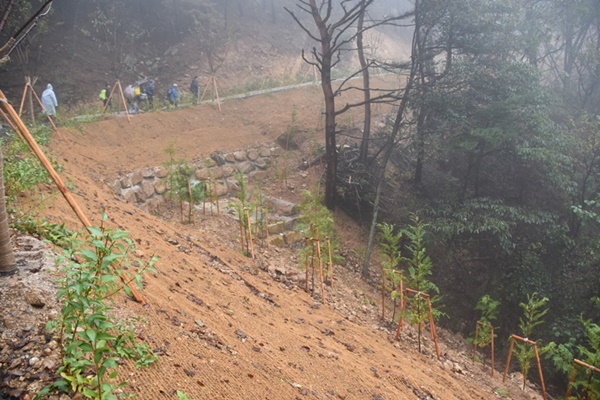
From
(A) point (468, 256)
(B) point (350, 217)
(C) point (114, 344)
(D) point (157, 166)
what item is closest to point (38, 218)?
(C) point (114, 344)

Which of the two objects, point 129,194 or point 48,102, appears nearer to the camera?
point 129,194

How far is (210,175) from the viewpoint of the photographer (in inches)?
472

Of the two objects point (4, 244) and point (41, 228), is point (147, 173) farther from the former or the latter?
point (4, 244)

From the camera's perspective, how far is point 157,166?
463 inches

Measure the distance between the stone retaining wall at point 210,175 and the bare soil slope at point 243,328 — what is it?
485 mm

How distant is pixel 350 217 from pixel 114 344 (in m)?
10.5

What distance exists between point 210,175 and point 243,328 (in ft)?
25.9

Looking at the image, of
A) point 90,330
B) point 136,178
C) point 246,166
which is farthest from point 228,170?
point 90,330

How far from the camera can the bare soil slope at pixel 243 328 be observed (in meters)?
3.38

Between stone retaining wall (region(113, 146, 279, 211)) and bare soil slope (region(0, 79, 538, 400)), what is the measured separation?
48 centimetres

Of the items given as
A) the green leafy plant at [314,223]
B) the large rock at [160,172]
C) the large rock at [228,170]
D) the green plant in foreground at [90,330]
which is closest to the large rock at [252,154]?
the large rock at [228,170]

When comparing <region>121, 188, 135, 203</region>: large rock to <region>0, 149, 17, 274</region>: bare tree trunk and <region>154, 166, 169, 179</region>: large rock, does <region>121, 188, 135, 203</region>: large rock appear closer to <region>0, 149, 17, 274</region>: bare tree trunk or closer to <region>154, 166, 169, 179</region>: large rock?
<region>154, 166, 169, 179</region>: large rock

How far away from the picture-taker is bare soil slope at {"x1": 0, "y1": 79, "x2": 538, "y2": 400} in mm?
3379

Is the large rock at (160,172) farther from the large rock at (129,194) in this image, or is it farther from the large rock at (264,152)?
the large rock at (264,152)
